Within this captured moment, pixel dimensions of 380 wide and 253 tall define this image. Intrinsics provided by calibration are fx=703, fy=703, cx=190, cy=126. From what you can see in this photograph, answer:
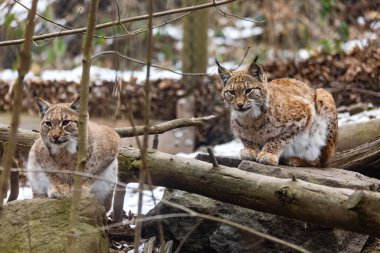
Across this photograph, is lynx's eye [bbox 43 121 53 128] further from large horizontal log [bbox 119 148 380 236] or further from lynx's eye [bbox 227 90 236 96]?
lynx's eye [bbox 227 90 236 96]

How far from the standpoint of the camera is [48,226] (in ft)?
16.3

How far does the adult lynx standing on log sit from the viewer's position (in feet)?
20.6

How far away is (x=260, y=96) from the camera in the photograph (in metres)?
6.30

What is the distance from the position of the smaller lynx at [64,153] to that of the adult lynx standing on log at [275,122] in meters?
1.23

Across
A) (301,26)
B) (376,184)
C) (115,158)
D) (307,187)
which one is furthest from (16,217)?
(301,26)

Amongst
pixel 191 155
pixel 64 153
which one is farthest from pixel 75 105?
pixel 191 155

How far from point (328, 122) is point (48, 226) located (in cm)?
294

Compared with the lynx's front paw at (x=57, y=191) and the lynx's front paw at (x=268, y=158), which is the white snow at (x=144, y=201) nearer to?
the lynx's front paw at (x=268, y=158)

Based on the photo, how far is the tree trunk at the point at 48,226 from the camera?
483cm

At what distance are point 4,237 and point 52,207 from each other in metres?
0.39

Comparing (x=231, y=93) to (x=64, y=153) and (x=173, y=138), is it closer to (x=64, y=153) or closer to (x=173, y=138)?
(x=64, y=153)

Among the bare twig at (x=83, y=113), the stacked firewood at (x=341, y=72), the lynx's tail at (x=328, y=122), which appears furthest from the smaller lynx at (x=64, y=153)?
the stacked firewood at (x=341, y=72)

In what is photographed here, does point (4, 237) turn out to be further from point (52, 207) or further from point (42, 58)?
point (42, 58)

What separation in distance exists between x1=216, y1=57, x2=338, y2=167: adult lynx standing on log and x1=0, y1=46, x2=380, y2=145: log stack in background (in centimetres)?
408
